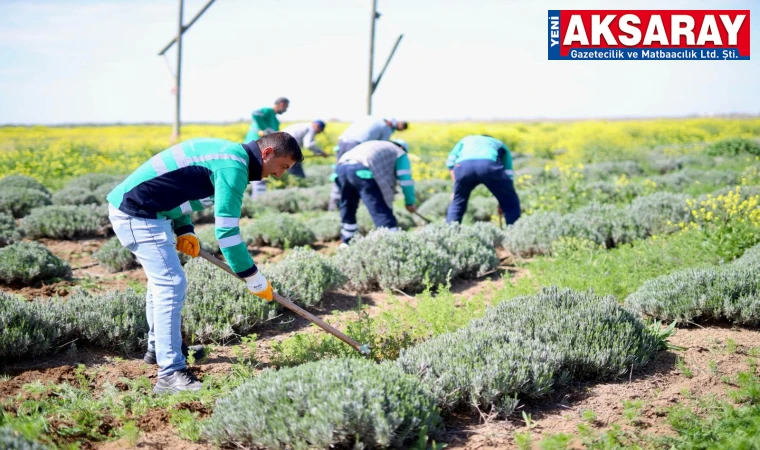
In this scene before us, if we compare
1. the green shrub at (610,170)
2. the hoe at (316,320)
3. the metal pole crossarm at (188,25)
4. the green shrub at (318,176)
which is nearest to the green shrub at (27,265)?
the hoe at (316,320)

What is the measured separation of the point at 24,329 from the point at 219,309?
1385 mm

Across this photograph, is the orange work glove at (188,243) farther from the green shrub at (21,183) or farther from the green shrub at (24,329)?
the green shrub at (21,183)

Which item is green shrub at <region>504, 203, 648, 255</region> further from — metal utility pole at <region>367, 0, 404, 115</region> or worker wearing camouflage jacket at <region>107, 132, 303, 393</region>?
metal utility pole at <region>367, 0, 404, 115</region>

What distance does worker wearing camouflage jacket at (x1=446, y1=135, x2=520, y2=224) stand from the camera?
8.51 m

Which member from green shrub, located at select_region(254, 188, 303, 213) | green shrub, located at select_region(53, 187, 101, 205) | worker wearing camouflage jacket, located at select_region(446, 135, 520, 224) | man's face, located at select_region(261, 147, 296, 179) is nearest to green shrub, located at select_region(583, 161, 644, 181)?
green shrub, located at select_region(254, 188, 303, 213)

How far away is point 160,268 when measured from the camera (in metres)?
3.95

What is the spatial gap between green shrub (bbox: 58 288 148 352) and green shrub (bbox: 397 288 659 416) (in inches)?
84.7

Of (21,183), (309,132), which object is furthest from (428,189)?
(21,183)

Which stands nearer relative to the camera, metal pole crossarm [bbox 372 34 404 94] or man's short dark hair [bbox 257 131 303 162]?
man's short dark hair [bbox 257 131 303 162]

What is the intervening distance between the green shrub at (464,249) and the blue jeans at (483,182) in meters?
1.17

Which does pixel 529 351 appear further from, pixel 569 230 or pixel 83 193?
pixel 83 193

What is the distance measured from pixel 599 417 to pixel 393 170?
4830 millimetres

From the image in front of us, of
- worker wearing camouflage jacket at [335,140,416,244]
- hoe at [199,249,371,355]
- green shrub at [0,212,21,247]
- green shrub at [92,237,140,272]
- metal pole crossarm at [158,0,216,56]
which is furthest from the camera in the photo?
metal pole crossarm at [158,0,216,56]

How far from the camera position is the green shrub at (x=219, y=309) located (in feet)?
16.6
